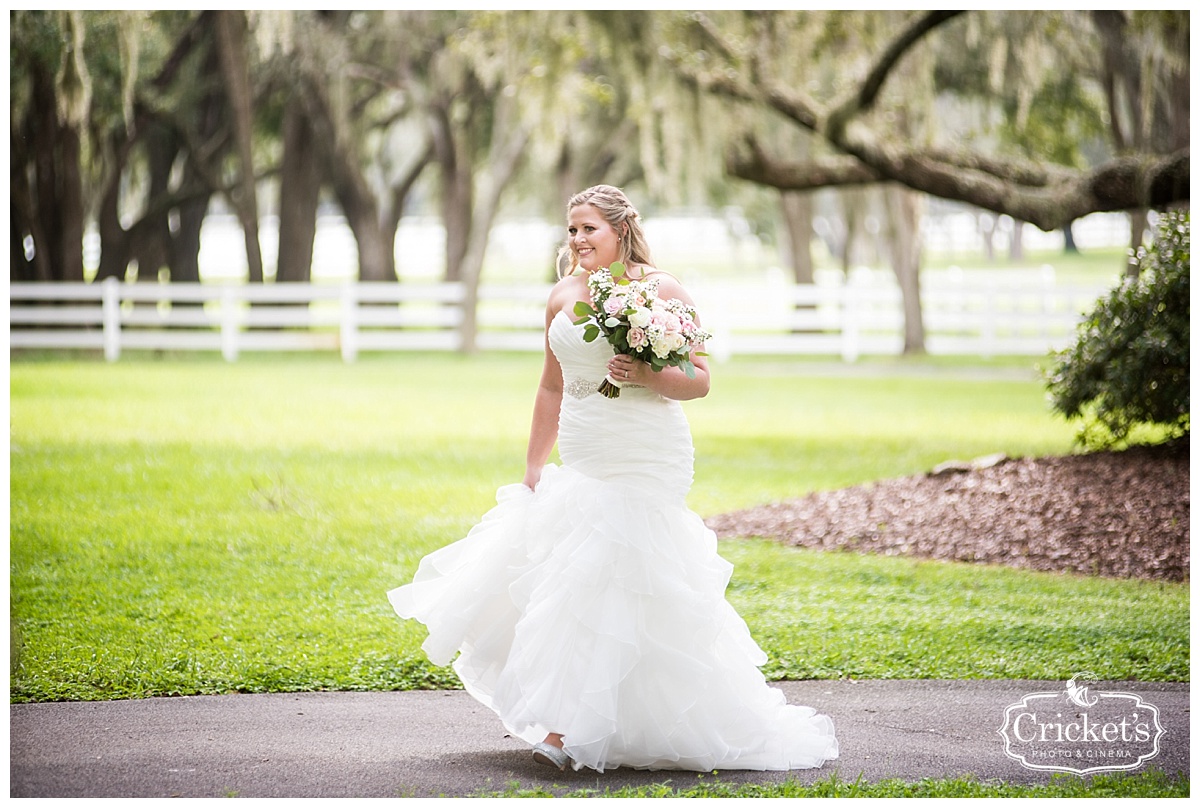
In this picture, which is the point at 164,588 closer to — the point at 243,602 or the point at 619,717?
the point at 243,602

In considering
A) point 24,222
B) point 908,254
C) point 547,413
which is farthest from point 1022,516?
point 24,222

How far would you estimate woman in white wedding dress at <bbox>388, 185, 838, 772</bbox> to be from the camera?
405 centimetres

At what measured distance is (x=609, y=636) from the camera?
4.03 m

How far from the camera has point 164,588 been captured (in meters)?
6.62

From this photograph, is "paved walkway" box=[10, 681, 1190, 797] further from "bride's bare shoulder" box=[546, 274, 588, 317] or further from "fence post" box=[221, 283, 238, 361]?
"fence post" box=[221, 283, 238, 361]

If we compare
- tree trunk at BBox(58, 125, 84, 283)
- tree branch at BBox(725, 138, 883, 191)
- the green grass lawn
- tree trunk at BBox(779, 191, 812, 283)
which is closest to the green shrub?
the green grass lawn

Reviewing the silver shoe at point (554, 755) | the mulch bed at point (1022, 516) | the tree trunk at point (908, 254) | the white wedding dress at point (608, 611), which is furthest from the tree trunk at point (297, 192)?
the silver shoe at point (554, 755)

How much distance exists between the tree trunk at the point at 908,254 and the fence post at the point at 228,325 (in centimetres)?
997

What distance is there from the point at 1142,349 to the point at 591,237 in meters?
4.91

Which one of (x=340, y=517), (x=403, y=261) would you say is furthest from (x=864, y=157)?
(x=403, y=261)

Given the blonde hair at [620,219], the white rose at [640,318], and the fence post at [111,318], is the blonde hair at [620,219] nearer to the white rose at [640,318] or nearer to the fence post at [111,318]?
the white rose at [640,318]

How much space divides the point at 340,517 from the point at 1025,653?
4.47 meters

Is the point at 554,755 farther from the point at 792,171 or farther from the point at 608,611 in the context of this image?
the point at 792,171

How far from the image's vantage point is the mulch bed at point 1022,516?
727 centimetres
